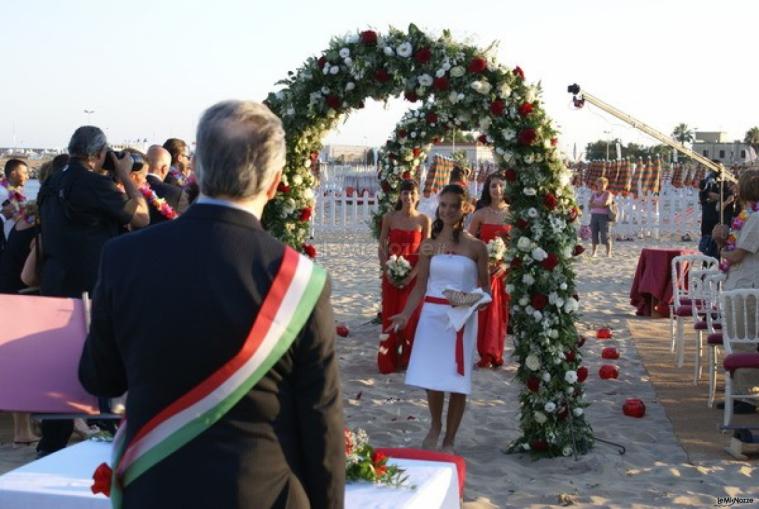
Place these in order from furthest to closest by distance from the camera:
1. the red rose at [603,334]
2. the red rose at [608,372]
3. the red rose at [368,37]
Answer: the red rose at [603,334]
the red rose at [608,372]
the red rose at [368,37]

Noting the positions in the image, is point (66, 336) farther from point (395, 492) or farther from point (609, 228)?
point (609, 228)

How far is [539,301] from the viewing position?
7.25 m

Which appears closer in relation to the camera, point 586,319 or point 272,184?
point 272,184

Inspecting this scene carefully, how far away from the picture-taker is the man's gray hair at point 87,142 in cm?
623

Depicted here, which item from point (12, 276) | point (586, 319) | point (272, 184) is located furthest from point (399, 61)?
point (586, 319)

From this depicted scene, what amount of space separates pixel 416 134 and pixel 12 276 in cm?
678

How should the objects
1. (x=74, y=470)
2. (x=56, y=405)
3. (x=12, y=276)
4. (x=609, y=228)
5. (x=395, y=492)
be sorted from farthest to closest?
(x=609, y=228) → (x=12, y=276) → (x=56, y=405) → (x=74, y=470) → (x=395, y=492)

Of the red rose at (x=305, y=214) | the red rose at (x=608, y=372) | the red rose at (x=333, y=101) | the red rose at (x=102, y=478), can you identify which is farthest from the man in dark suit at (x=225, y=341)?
the red rose at (x=608, y=372)

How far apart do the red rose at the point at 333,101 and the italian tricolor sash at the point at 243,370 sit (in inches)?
230

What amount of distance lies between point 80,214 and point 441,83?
9.28 feet

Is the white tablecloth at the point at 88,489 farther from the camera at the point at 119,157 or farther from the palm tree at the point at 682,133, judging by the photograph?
the palm tree at the point at 682,133

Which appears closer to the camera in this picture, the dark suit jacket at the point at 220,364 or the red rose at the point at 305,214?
the dark suit jacket at the point at 220,364

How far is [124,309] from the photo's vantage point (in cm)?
250

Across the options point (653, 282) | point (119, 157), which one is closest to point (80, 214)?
point (119, 157)
